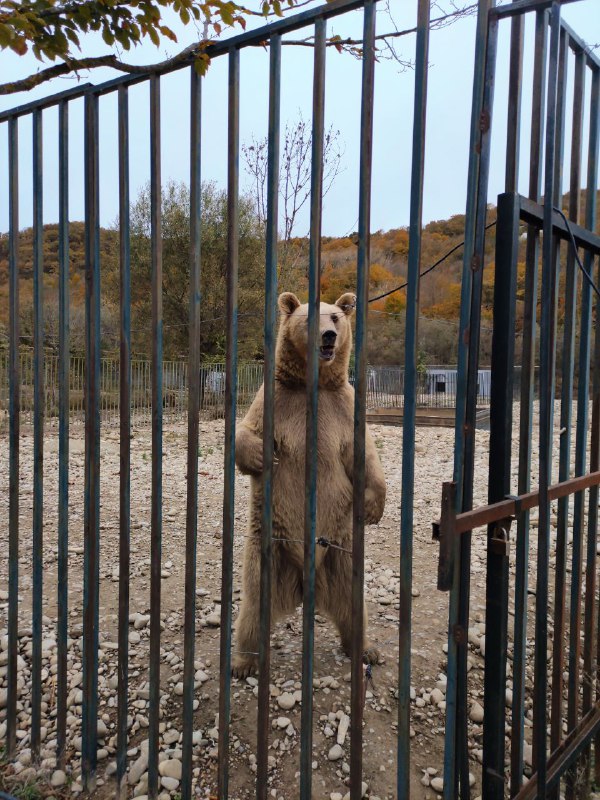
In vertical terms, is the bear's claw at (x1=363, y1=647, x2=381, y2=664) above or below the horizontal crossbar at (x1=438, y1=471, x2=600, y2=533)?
below

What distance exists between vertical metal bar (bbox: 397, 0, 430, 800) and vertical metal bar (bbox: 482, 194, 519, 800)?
266mm

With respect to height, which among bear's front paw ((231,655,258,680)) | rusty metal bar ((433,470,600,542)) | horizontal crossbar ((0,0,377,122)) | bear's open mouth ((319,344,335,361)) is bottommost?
bear's front paw ((231,655,258,680))

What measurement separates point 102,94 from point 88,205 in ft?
1.49

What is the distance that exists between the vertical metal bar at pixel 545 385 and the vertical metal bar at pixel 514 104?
89mm

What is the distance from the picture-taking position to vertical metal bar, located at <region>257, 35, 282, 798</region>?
1782 millimetres

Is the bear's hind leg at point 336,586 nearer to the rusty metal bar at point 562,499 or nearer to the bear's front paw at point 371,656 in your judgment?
the bear's front paw at point 371,656

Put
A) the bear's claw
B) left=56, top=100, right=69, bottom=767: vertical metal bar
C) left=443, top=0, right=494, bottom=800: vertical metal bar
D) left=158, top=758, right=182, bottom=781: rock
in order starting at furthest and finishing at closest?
1. the bear's claw
2. left=158, top=758, right=182, bottom=781: rock
3. left=56, top=100, right=69, bottom=767: vertical metal bar
4. left=443, top=0, right=494, bottom=800: vertical metal bar

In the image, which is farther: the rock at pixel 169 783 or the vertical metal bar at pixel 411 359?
the rock at pixel 169 783

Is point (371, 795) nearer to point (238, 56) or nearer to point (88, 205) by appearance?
point (88, 205)

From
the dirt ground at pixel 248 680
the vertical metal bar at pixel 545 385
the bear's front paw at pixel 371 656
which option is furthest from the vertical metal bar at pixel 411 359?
the bear's front paw at pixel 371 656

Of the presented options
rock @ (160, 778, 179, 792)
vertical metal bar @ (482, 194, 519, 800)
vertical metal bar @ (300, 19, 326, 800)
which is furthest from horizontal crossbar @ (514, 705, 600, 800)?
rock @ (160, 778, 179, 792)

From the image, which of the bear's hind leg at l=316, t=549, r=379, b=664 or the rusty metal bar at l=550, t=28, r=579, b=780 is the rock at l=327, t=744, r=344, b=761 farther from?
the rusty metal bar at l=550, t=28, r=579, b=780

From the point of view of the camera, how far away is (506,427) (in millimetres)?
1650

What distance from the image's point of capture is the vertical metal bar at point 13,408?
2523 millimetres
